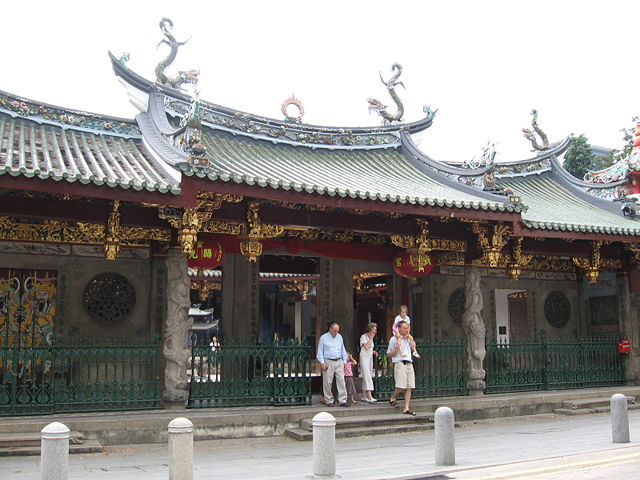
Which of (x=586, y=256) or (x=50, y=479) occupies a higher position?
(x=586, y=256)

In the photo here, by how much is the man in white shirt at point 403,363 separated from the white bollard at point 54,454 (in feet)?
20.7

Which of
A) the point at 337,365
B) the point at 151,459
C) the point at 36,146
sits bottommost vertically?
the point at 151,459

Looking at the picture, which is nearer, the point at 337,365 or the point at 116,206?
the point at 116,206

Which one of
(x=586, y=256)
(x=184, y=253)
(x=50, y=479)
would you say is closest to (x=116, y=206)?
(x=184, y=253)

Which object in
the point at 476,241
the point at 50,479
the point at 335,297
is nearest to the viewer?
the point at 50,479

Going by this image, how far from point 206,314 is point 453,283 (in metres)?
14.3

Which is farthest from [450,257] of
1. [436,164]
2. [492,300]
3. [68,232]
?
[68,232]

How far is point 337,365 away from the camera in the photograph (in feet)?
36.8

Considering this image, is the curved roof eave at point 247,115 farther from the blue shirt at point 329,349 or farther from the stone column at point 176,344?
the blue shirt at point 329,349

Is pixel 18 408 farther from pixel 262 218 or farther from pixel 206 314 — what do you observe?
pixel 206 314

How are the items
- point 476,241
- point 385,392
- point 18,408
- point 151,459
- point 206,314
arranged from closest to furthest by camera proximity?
point 151,459 → point 18,408 → point 385,392 → point 476,241 → point 206,314

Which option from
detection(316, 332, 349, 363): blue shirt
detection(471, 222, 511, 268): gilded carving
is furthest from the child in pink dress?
detection(471, 222, 511, 268): gilded carving

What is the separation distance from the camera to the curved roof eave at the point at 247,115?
13273 mm

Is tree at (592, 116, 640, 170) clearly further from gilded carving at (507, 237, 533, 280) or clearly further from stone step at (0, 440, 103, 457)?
stone step at (0, 440, 103, 457)
